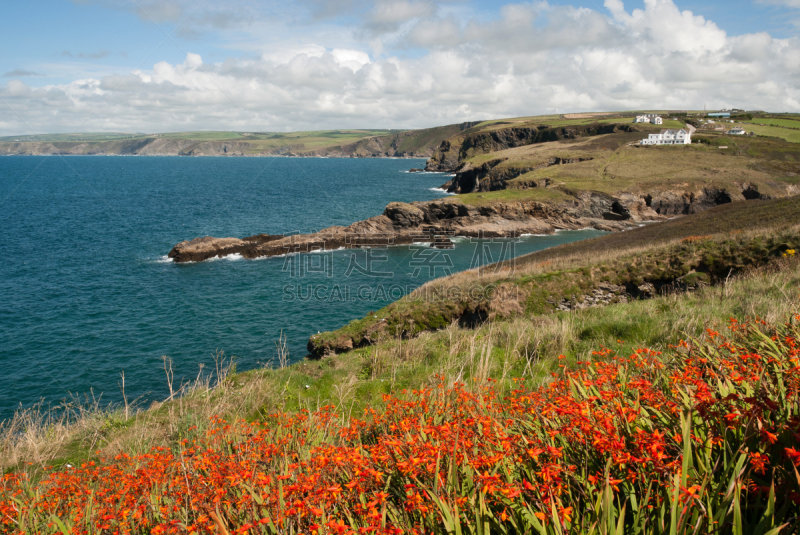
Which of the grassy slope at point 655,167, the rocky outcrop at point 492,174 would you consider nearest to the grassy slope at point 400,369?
the grassy slope at point 655,167

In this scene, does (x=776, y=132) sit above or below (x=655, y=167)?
above

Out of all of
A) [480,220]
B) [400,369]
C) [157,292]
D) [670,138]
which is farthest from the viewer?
[670,138]

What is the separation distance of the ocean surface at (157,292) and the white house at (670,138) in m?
54.2

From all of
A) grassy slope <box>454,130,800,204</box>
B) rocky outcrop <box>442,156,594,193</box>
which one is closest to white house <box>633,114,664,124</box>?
grassy slope <box>454,130,800,204</box>

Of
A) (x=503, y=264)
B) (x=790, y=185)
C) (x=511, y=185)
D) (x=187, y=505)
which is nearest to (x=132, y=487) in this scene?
(x=187, y=505)

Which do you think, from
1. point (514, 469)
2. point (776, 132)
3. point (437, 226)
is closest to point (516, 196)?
point (437, 226)

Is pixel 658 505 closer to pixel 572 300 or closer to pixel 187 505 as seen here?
pixel 187 505

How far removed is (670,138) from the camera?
8731cm

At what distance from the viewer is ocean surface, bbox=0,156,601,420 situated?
20344 millimetres

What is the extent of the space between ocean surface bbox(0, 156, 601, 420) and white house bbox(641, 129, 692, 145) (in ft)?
178

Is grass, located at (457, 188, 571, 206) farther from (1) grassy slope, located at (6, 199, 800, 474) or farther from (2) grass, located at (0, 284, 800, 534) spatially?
(2) grass, located at (0, 284, 800, 534)

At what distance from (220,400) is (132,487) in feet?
11.4

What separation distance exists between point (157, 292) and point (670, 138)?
318 feet

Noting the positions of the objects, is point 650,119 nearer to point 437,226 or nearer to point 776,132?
point 776,132
